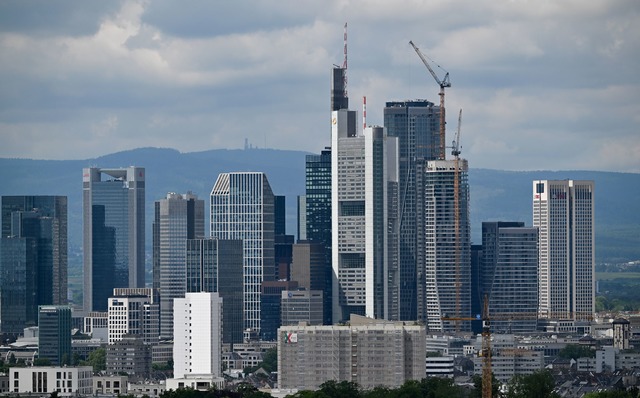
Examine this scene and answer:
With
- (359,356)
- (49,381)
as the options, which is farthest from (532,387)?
(49,381)

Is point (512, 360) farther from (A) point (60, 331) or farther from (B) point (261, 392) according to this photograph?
(B) point (261, 392)

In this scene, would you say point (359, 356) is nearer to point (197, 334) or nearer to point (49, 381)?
point (49, 381)

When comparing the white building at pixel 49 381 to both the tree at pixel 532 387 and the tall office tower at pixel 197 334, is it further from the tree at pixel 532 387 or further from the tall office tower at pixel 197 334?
the tree at pixel 532 387

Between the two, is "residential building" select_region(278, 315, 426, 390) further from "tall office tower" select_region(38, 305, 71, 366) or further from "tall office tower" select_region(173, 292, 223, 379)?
"tall office tower" select_region(38, 305, 71, 366)

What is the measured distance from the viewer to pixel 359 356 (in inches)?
4847

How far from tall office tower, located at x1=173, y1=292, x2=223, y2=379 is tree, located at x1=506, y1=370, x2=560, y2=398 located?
94.6 feet

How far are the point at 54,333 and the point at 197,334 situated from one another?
40193 millimetres

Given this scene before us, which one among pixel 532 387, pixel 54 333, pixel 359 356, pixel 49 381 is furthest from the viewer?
pixel 54 333

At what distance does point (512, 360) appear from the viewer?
161 m

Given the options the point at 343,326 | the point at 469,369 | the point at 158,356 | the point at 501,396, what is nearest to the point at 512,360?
→ the point at 469,369

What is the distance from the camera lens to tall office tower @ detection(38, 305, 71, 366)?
172375 millimetres

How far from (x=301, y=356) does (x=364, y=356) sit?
4089 millimetres

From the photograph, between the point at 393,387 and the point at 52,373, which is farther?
the point at 52,373

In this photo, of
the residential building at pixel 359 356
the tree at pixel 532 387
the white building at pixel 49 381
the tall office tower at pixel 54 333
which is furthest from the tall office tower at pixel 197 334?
the tall office tower at pixel 54 333
